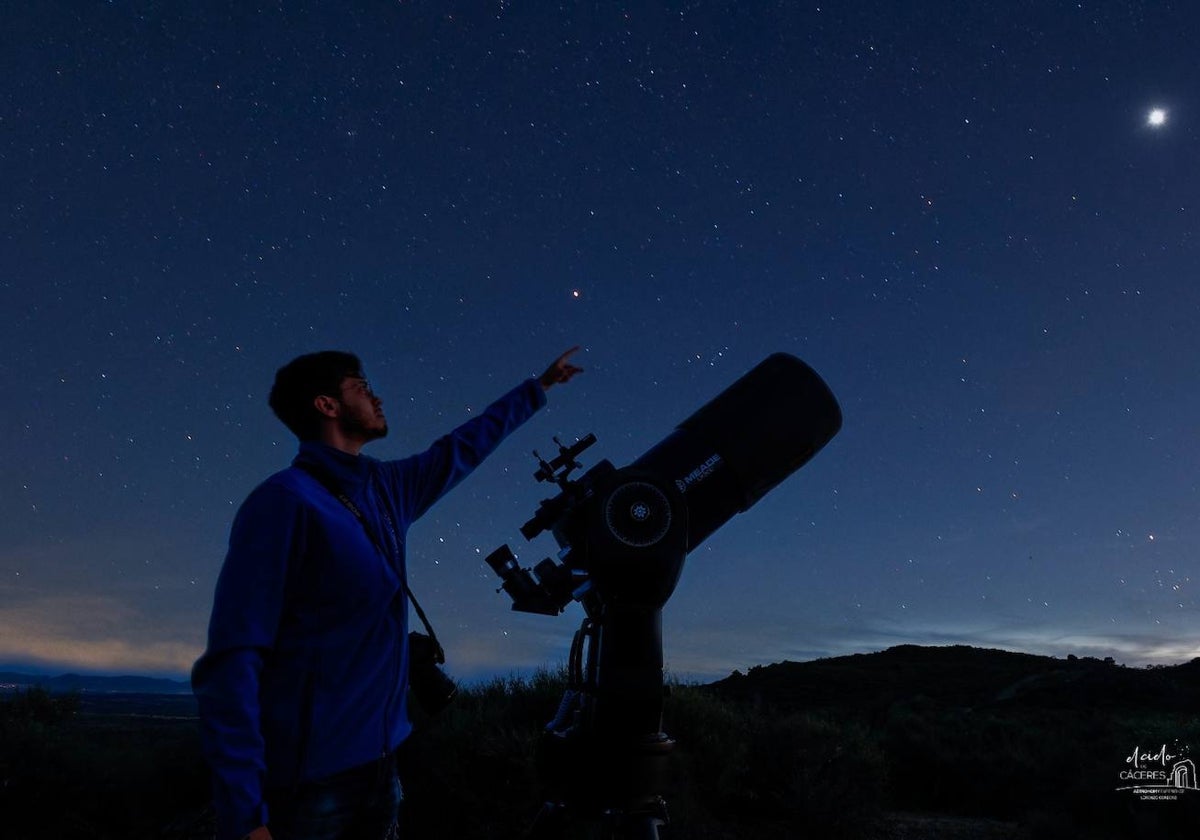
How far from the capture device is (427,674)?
2.69 meters

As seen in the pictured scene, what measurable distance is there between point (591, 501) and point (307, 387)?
118 cm

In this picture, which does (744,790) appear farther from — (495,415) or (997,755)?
(495,415)

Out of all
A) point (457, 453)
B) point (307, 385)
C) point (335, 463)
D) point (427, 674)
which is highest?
point (307, 385)

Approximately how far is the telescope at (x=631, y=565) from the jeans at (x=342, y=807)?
792 mm

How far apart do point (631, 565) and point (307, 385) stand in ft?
4.51

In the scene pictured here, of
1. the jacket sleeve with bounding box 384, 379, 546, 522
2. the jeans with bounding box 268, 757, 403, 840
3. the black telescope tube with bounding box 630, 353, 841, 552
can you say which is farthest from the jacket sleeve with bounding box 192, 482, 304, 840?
the black telescope tube with bounding box 630, 353, 841, 552

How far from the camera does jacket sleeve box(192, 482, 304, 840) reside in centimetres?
189

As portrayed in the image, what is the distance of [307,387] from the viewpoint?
2799 mm

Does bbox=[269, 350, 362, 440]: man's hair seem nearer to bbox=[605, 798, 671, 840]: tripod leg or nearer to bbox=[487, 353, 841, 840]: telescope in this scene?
bbox=[487, 353, 841, 840]: telescope

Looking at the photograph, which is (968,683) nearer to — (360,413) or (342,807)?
(360,413)

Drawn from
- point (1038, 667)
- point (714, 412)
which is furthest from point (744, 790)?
point (1038, 667)

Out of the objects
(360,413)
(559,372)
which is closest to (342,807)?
(360,413)

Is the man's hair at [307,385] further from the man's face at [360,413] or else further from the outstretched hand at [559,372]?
the outstretched hand at [559,372]

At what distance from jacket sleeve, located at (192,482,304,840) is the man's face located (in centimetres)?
58
